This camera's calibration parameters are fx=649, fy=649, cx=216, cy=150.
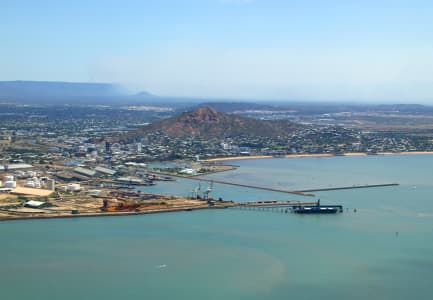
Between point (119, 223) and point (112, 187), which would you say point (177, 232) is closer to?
point (119, 223)

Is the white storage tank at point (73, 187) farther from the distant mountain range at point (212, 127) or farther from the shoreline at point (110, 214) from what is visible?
the distant mountain range at point (212, 127)

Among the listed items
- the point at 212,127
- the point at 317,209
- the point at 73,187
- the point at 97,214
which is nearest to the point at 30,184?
the point at 73,187

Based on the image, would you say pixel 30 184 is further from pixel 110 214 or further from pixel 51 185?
pixel 110 214

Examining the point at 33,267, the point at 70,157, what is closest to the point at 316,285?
the point at 33,267

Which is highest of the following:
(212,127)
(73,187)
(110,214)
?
(212,127)

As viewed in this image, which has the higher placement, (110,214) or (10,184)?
(10,184)

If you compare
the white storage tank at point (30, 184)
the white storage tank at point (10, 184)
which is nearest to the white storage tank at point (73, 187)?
the white storage tank at point (30, 184)
